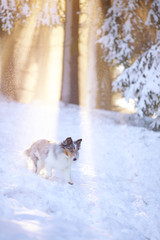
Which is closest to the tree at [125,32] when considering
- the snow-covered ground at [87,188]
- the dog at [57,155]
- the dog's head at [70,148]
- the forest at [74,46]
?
the forest at [74,46]

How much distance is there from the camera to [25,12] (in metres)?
15.5

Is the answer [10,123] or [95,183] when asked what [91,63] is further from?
[95,183]

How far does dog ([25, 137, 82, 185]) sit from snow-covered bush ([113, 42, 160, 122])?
7152mm

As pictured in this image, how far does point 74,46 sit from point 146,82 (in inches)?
281

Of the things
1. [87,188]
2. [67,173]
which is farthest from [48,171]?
[87,188]

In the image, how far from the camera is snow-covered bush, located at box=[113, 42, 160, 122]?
12078 millimetres

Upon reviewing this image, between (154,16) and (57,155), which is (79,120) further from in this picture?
(57,155)

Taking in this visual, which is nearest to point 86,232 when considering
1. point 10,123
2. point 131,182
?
point 131,182

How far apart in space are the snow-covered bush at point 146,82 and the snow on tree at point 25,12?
6488 millimetres

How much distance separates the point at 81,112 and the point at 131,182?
916 centimetres

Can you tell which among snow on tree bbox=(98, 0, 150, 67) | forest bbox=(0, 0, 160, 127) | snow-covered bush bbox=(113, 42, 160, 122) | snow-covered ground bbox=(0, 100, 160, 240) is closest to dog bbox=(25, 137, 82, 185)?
snow-covered ground bbox=(0, 100, 160, 240)

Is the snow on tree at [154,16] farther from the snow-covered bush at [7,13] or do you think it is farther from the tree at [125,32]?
the snow-covered bush at [7,13]

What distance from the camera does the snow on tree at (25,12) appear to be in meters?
15.4

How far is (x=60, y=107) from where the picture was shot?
17.0m
